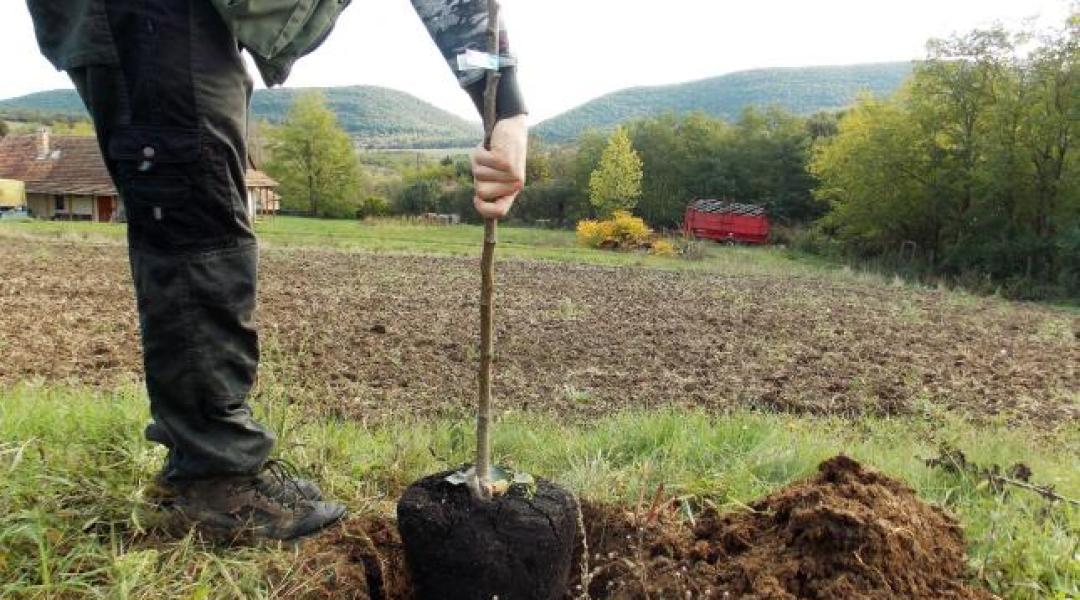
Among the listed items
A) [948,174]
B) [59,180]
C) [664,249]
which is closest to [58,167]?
[59,180]

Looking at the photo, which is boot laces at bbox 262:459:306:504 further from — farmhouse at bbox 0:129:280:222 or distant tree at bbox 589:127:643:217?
farmhouse at bbox 0:129:280:222

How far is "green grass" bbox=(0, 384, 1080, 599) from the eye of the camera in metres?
1.85

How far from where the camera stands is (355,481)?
2.60 metres

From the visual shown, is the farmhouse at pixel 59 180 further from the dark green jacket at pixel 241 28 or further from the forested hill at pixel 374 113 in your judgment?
the forested hill at pixel 374 113

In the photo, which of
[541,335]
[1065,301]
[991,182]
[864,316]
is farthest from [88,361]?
[991,182]

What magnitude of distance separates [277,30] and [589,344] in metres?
9.31

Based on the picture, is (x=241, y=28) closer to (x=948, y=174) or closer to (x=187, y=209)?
(x=187, y=209)

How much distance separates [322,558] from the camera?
6.70 ft

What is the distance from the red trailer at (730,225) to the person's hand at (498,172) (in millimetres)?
41919

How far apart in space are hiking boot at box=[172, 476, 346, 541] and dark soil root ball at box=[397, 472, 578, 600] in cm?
35

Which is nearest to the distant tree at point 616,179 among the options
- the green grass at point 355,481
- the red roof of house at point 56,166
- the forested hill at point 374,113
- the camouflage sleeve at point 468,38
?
the red roof of house at point 56,166

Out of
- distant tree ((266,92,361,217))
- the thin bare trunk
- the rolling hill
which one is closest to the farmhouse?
distant tree ((266,92,361,217))

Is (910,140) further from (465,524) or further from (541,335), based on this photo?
(465,524)

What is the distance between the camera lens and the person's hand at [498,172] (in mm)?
1880
